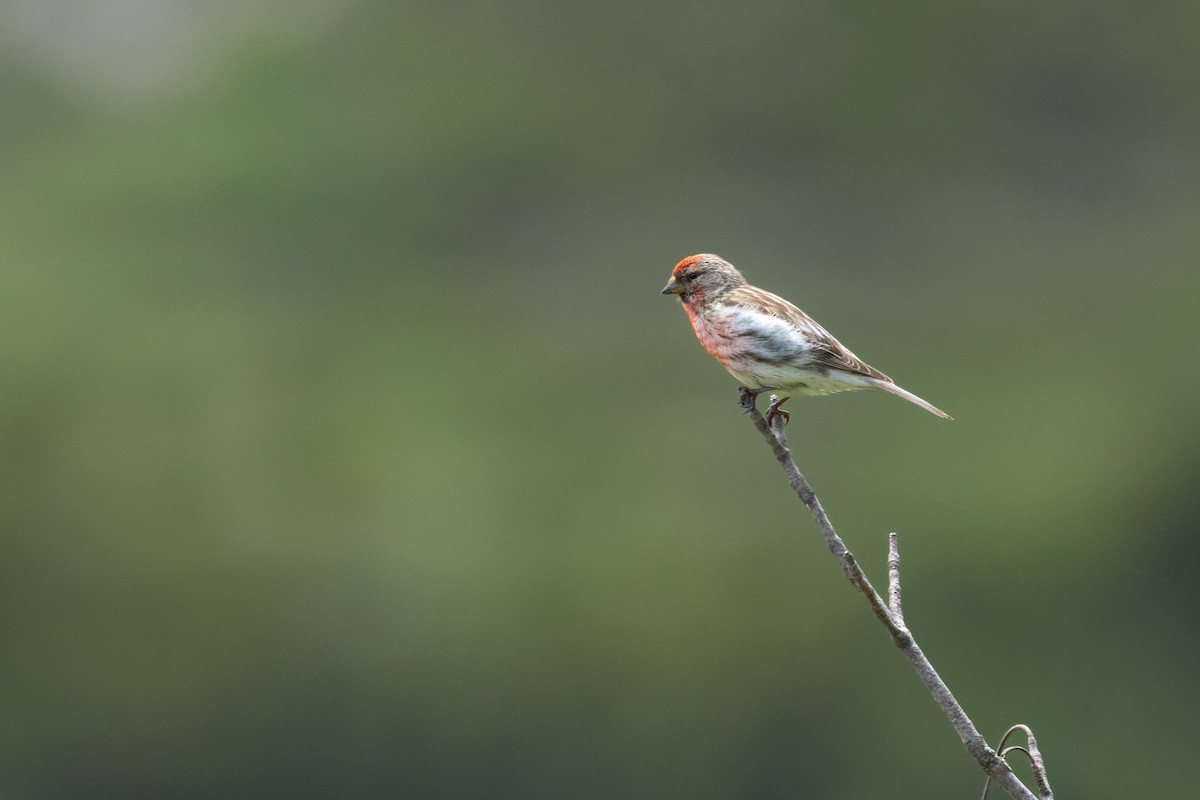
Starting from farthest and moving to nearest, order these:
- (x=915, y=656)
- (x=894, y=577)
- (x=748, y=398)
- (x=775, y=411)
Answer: (x=748, y=398) < (x=775, y=411) < (x=894, y=577) < (x=915, y=656)

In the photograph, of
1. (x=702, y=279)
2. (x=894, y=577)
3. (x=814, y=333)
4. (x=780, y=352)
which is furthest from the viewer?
(x=702, y=279)

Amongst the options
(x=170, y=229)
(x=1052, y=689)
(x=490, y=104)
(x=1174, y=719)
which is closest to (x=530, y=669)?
(x=1052, y=689)

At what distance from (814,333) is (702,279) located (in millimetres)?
751

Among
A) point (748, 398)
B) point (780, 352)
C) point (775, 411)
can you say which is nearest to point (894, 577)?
point (775, 411)

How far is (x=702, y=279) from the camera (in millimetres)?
6031

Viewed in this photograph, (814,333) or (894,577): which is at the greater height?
(814,333)

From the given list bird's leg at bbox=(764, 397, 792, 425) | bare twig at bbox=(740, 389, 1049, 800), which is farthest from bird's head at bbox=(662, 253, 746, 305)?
bare twig at bbox=(740, 389, 1049, 800)

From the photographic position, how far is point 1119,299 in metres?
16.1

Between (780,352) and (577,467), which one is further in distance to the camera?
(577,467)

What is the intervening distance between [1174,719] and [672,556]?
414 cm

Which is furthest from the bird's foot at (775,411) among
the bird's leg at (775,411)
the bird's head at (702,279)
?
the bird's head at (702,279)

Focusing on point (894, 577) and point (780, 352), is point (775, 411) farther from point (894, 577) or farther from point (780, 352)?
point (894, 577)

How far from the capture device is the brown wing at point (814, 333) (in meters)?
5.29

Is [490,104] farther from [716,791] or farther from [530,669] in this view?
[716,791]
